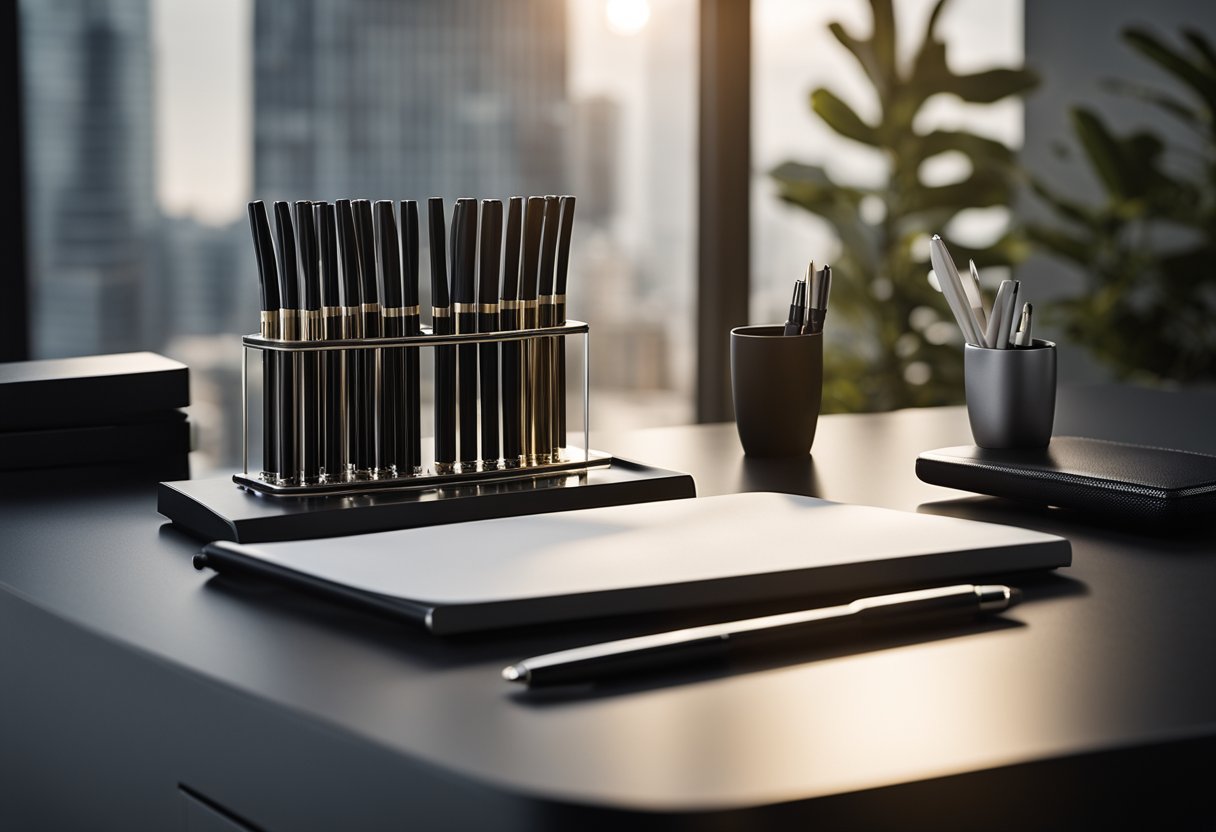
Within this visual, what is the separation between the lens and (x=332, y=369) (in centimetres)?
89

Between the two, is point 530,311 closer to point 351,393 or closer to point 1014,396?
point 351,393

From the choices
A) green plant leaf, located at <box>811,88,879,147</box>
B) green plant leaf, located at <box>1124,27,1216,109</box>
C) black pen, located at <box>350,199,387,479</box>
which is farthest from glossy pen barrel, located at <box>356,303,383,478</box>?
green plant leaf, located at <box>1124,27,1216,109</box>

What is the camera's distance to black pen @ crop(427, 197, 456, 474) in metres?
0.92

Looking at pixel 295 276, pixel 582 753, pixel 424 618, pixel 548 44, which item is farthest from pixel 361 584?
pixel 548 44

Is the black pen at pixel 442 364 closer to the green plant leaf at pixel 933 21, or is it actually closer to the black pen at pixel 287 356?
the black pen at pixel 287 356

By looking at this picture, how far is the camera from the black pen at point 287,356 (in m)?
0.87

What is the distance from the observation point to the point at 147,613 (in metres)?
0.67

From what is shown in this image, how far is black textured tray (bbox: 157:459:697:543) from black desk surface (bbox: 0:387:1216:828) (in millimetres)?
36

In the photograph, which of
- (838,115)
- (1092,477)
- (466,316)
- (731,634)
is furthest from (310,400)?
(838,115)

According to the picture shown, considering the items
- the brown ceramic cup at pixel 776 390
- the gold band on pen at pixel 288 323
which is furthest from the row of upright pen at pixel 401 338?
the brown ceramic cup at pixel 776 390

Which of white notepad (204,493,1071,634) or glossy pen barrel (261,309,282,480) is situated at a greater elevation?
glossy pen barrel (261,309,282,480)

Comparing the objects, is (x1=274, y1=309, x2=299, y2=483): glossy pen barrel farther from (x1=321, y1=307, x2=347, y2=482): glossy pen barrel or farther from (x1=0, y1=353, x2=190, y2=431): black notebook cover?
(x1=0, y1=353, x2=190, y2=431): black notebook cover

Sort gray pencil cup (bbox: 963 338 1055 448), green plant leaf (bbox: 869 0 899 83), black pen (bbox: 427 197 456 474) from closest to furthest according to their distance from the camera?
black pen (bbox: 427 197 456 474) → gray pencil cup (bbox: 963 338 1055 448) → green plant leaf (bbox: 869 0 899 83)

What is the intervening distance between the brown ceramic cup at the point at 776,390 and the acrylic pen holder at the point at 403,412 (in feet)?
0.73
